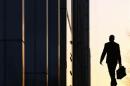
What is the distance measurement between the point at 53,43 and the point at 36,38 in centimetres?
146

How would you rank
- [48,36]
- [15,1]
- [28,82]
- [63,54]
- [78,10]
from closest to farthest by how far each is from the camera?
[15,1] → [28,82] → [48,36] → [63,54] → [78,10]

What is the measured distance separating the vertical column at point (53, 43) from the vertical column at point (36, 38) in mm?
755

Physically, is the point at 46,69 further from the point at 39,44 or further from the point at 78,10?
the point at 78,10

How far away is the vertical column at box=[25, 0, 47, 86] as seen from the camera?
16.6m

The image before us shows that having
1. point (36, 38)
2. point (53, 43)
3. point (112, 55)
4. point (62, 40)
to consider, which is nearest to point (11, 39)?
point (36, 38)

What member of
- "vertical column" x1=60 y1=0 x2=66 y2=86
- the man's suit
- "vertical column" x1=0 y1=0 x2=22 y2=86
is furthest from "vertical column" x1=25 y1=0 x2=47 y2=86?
"vertical column" x1=60 y1=0 x2=66 y2=86

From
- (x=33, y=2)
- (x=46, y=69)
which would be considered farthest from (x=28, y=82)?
(x=33, y=2)

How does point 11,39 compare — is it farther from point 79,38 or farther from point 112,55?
point 79,38

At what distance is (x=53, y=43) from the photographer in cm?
1812

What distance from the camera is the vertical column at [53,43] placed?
1773 cm

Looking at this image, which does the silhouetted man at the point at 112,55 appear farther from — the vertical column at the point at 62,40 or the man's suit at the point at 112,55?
the vertical column at the point at 62,40

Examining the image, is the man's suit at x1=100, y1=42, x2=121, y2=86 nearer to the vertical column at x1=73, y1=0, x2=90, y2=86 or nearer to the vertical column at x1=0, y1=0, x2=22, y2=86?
the vertical column at x1=0, y1=0, x2=22, y2=86

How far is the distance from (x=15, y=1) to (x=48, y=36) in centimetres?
291

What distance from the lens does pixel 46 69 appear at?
17000 millimetres
